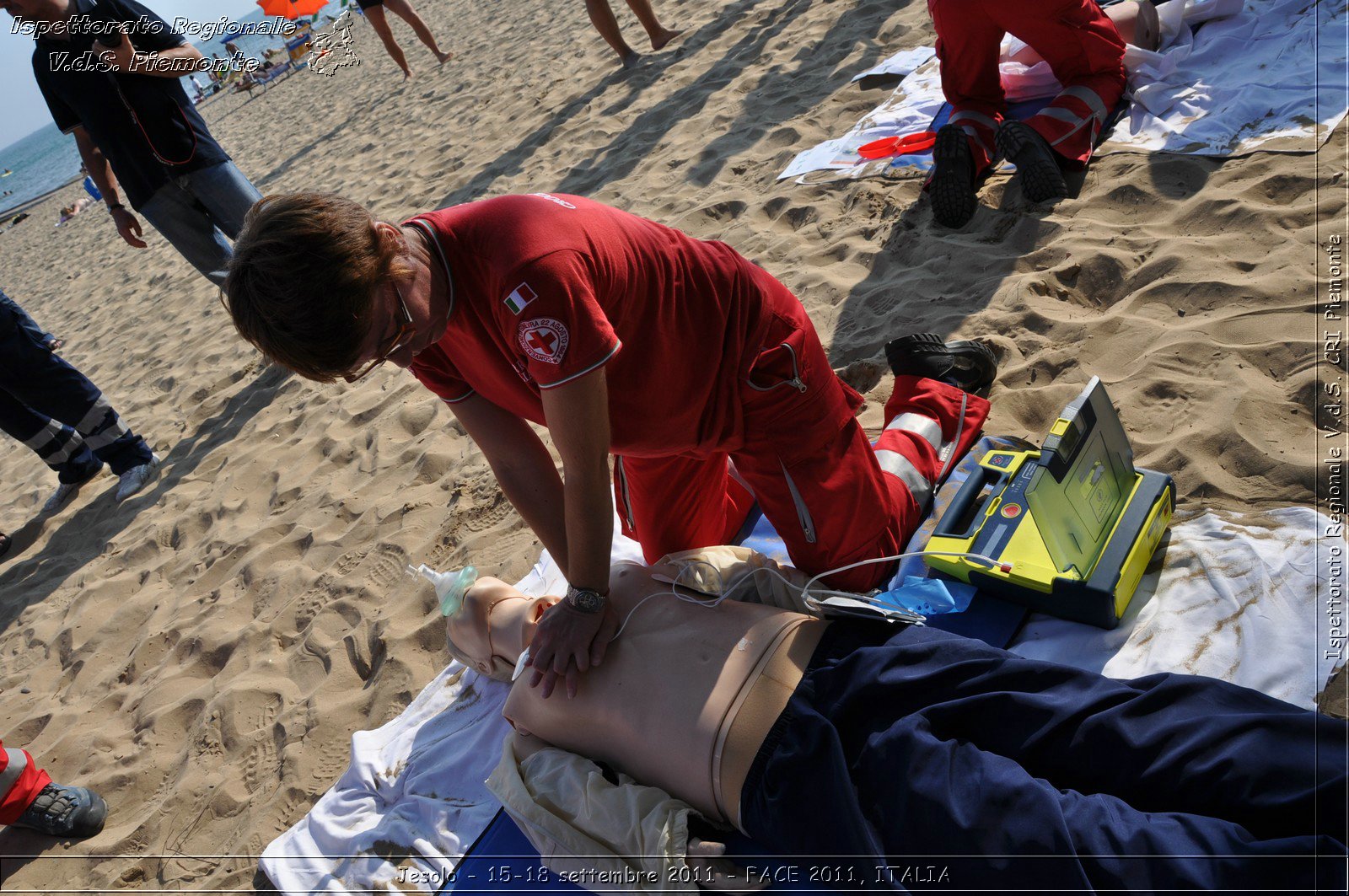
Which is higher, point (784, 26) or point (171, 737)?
point (784, 26)

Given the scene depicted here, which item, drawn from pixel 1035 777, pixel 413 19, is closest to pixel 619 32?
pixel 413 19

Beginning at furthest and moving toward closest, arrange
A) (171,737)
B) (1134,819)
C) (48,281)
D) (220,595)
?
(48,281), (220,595), (171,737), (1134,819)

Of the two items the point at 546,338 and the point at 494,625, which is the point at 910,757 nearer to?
the point at 546,338

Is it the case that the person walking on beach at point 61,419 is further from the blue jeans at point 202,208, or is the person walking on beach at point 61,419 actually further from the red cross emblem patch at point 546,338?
the red cross emblem patch at point 546,338

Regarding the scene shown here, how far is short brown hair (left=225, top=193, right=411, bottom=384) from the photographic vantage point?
1.34 meters

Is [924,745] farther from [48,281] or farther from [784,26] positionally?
[48,281]

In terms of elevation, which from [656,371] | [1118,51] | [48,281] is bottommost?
[1118,51]

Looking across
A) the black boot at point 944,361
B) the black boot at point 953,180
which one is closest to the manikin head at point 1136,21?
the black boot at point 953,180

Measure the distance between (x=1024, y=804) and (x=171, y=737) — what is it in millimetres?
2612

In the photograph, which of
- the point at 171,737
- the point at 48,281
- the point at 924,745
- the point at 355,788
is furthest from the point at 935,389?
the point at 48,281

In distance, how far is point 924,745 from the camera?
1495 mm

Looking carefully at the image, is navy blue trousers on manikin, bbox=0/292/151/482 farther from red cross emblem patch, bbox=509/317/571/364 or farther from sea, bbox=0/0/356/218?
sea, bbox=0/0/356/218

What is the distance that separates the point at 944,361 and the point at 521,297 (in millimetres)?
1459

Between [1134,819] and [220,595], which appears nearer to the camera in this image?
[1134,819]
